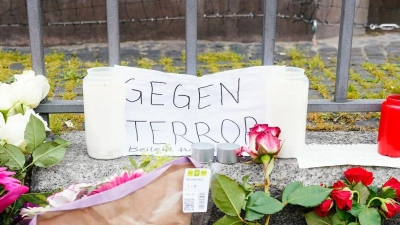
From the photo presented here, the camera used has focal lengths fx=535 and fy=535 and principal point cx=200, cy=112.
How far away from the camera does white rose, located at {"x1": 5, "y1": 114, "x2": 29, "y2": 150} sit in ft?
4.23

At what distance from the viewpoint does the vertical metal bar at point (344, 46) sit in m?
1.47

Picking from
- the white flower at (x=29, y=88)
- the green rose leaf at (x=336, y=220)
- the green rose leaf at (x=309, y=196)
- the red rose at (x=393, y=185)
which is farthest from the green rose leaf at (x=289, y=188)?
the white flower at (x=29, y=88)

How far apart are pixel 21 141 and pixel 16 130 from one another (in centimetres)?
3

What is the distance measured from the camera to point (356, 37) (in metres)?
5.87

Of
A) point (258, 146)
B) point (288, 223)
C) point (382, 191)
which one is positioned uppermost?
point (258, 146)

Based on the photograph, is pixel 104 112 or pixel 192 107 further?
pixel 192 107

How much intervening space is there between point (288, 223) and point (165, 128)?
415 mm

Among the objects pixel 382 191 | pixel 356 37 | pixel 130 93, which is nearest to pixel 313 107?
pixel 382 191

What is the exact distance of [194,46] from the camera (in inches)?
59.0

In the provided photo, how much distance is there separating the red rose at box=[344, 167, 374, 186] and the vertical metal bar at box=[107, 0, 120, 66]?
70cm

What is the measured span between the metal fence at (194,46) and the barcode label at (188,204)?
1.63 ft

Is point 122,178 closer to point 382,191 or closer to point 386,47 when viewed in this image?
point 382,191

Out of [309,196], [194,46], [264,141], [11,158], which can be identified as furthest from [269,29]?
[11,158]

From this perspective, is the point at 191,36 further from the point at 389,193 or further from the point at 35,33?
the point at 389,193
